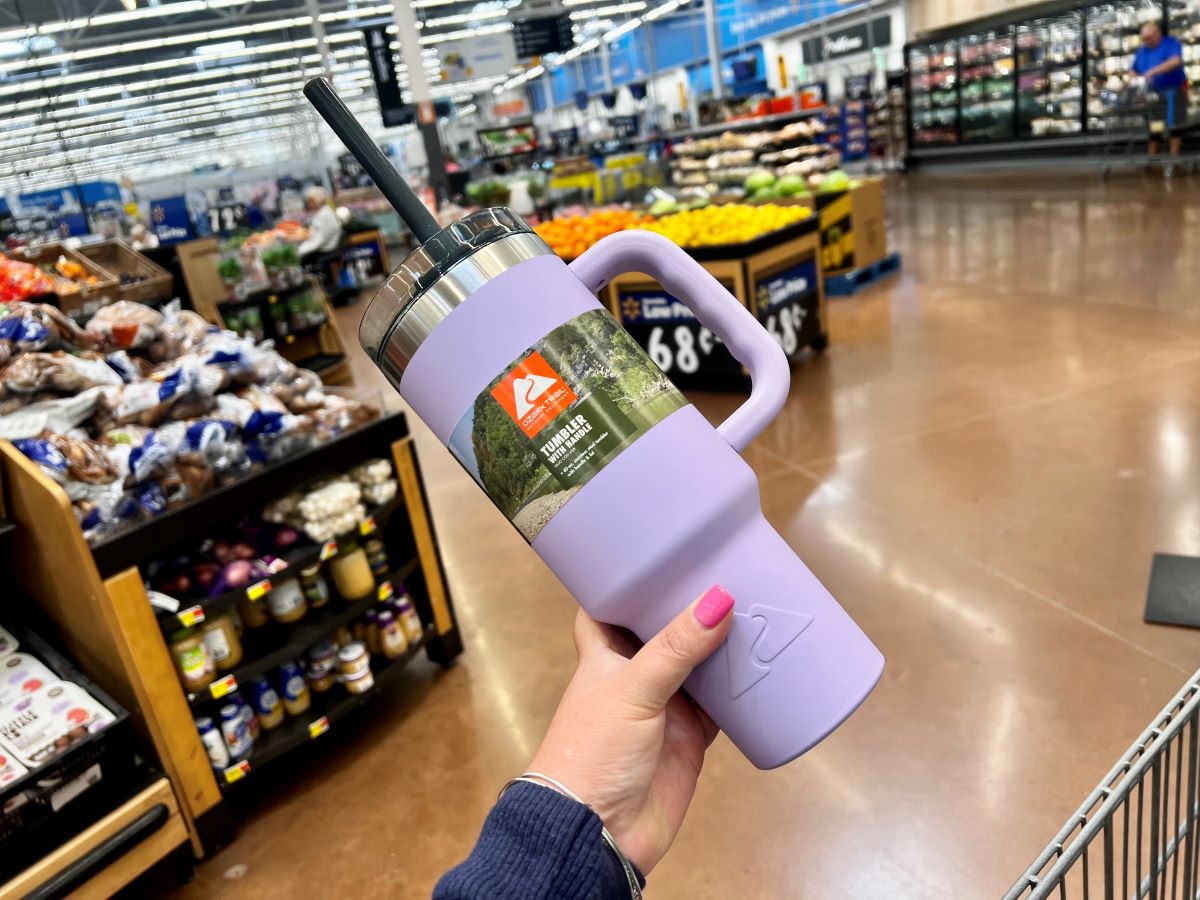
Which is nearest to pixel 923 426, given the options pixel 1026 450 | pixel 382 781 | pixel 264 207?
pixel 1026 450

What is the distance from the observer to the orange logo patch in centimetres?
69

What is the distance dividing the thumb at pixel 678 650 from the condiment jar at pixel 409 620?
1.99 metres

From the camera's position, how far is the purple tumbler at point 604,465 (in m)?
0.70

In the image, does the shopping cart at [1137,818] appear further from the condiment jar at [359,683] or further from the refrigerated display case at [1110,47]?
the refrigerated display case at [1110,47]

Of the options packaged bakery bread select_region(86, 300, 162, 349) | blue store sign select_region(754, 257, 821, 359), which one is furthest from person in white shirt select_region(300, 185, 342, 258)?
packaged bakery bread select_region(86, 300, 162, 349)

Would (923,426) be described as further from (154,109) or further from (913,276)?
(154,109)

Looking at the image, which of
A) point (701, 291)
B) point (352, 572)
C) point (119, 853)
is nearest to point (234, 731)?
point (119, 853)

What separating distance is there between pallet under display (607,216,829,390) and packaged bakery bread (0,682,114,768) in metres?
3.23

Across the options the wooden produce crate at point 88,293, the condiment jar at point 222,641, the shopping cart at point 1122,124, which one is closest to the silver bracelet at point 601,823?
the condiment jar at point 222,641

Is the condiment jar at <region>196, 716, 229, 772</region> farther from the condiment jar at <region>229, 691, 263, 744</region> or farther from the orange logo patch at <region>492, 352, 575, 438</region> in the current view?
the orange logo patch at <region>492, 352, 575, 438</region>

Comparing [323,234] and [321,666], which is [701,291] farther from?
[323,234]

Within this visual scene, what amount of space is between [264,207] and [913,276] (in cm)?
1443

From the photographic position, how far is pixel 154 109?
22.3 m

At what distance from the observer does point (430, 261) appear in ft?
2.38
